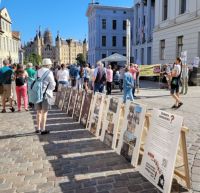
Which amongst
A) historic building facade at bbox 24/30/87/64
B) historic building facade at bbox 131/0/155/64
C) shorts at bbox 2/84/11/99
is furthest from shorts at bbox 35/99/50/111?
historic building facade at bbox 24/30/87/64

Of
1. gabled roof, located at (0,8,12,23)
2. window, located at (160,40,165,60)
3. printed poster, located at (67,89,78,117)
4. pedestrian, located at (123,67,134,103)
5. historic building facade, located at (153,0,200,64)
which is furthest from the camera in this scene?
gabled roof, located at (0,8,12,23)

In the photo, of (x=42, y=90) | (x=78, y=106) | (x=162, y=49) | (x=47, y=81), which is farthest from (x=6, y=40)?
(x=42, y=90)

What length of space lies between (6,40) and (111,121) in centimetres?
5343

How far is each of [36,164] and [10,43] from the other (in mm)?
57919

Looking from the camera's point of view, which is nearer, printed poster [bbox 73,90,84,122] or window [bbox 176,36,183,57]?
printed poster [bbox 73,90,84,122]

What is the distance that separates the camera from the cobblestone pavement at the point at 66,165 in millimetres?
4418

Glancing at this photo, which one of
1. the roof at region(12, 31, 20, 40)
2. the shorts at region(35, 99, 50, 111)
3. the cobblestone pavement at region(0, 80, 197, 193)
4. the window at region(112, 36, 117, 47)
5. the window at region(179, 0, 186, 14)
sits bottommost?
the cobblestone pavement at region(0, 80, 197, 193)

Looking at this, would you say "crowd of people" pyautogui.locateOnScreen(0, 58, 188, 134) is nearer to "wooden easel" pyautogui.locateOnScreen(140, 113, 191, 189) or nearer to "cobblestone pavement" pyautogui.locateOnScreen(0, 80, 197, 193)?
"cobblestone pavement" pyautogui.locateOnScreen(0, 80, 197, 193)

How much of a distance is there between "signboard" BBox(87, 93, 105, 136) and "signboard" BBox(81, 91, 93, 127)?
0.41 meters

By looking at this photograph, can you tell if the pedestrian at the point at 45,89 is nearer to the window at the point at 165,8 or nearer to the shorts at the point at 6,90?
the shorts at the point at 6,90

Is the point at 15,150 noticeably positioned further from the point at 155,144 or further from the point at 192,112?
the point at 192,112

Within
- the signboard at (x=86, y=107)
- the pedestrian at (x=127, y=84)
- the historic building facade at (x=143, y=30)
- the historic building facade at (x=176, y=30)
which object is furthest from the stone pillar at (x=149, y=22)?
the signboard at (x=86, y=107)

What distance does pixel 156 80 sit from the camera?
2723 centimetres

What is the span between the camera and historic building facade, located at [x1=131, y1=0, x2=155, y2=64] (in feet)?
136
